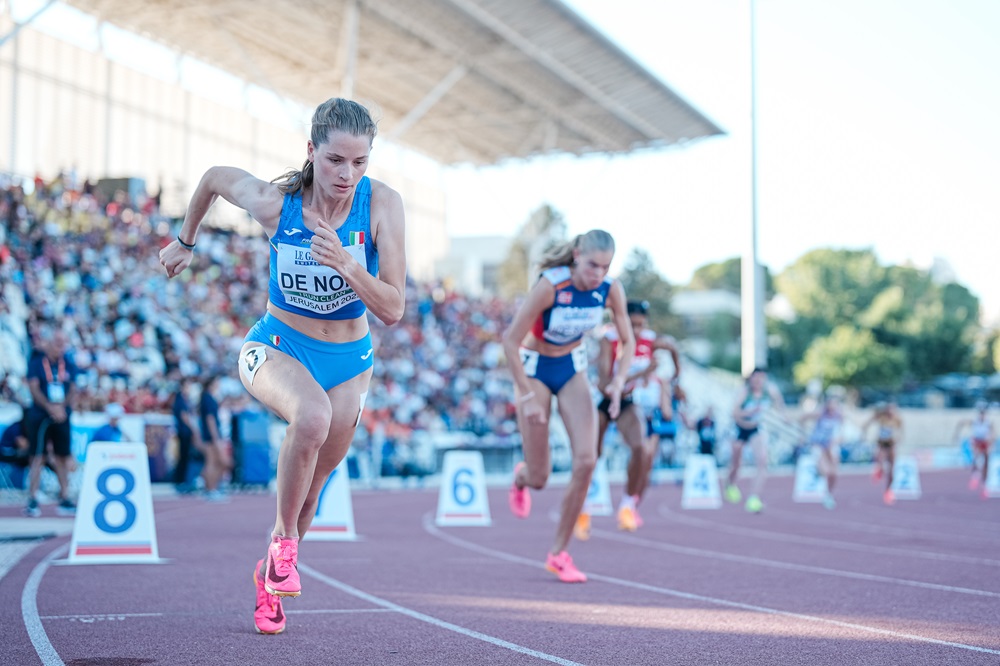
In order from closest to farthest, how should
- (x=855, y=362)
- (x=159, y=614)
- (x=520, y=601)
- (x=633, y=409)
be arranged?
(x=159, y=614) → (x=520, y=601) → (x=633, y=409) → (x=855, y=362)

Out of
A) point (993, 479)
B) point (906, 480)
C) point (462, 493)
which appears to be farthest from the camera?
point (993, 479)

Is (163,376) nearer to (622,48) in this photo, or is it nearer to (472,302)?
(472,302)

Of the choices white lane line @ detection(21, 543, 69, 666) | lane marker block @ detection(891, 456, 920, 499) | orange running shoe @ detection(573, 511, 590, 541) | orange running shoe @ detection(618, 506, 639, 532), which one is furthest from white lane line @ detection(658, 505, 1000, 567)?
lane marker block @ detection(891, 456, 920, 499)

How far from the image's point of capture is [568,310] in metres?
7.69

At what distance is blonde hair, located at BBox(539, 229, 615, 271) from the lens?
728cm

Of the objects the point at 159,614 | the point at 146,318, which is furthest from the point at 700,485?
the point at 159,614

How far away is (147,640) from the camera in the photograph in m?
5.00

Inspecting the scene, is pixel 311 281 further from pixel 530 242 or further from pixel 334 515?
pixel 530 242

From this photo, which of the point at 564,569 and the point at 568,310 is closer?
the point at 564,569

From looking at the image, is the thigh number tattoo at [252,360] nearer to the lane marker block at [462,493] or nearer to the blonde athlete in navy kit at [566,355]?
the blonde athlete in navy kit at [566,355]

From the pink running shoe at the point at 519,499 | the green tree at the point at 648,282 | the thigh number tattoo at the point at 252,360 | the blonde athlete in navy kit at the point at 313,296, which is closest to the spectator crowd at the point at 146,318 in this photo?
the pink running shoe at the point at 519,499

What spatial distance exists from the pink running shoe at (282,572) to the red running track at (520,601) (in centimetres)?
26

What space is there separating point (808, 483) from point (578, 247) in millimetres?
14424

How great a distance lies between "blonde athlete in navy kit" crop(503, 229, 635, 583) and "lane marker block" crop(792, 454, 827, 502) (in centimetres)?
1328
